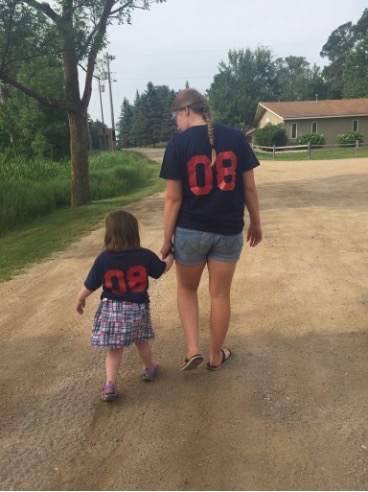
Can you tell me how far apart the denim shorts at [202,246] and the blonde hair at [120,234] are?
1.05 feet

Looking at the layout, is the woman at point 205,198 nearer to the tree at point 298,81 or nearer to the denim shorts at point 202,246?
the denim shorts at point 202,246

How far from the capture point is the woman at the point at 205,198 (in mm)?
3000

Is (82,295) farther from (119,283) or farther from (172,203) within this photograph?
(172,203)

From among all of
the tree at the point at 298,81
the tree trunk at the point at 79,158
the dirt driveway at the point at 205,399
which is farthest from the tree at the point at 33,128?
the tree at the point at 298,81

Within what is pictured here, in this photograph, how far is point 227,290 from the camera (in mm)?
3338

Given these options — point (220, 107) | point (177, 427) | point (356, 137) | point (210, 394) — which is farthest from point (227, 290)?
point (220, 107)

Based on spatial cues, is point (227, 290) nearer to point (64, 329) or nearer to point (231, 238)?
point (231, 238)

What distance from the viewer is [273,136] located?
41656 millimetres

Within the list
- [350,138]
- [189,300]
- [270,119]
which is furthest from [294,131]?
[189,300]

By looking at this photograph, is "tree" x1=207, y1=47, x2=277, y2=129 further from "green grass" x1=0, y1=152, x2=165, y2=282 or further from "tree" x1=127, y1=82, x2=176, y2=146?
"green grass" x1=0, y1=152, x2=165, y2=282

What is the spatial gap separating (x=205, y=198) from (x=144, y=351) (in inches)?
45.7

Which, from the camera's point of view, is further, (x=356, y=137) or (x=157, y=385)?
(x=356, y=137)

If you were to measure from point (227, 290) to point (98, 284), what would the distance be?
92cm

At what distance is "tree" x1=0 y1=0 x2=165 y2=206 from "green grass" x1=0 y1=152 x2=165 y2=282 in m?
2.42
